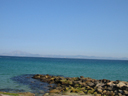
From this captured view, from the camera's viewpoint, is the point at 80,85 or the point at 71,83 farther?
the point at 71,83

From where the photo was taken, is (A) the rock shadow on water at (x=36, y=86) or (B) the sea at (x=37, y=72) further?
(B) the sea at (x=37, y=72)

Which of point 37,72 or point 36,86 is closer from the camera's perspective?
point 36,86

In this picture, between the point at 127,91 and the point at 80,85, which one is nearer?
the point at 127,91

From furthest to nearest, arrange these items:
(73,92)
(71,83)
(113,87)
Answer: (71,83) < (113,87) < (73,92)

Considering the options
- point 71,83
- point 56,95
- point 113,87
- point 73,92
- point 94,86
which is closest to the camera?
point 56,95

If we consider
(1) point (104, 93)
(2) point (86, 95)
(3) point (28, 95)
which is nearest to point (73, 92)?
(2) point (86, 95)

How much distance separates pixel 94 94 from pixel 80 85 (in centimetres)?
475

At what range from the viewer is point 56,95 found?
16828mm

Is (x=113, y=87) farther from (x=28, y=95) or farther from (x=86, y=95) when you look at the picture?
(x=28, y=95)

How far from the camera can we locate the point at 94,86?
21516mm

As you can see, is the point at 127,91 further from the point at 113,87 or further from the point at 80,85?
the point at 80,85

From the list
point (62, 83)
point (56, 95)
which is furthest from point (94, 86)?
point (56, 95)

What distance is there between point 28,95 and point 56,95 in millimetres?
2914

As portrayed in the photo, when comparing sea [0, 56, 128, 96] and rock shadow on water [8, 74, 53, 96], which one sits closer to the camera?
rock shadow on water [8, 74, 53, 96]
